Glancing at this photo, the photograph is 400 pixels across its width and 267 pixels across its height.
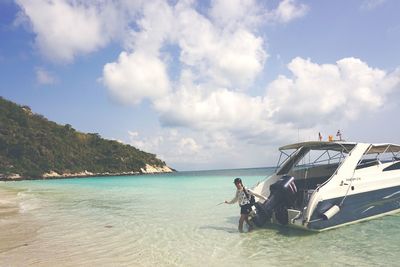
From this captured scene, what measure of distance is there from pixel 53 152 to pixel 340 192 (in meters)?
97.7

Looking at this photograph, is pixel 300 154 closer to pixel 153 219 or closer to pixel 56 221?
pixel 153 219

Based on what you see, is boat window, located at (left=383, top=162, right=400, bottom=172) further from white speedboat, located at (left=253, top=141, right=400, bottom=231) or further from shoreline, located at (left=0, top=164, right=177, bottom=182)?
shoreline, located at (left=0, top=164, right=177, bottom=182)

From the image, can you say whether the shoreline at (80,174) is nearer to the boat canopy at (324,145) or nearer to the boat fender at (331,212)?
the boat canopy at (324,145)

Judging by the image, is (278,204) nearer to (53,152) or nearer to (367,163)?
(367,163)

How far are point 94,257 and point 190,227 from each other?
4.35m

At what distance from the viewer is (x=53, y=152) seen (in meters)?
97.3

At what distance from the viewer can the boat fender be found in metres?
9.65

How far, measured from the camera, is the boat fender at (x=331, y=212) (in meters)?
9.65

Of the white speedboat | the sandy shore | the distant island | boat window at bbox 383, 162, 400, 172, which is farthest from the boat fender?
the distant island

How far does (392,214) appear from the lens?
11844 millimetres

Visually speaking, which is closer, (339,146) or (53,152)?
(339,146)

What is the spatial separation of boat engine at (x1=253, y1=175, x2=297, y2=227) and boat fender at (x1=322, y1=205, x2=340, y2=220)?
1064 mm

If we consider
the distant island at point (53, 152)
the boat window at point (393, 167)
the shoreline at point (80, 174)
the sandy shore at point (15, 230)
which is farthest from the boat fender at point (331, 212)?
the distant island at point (53, 152)

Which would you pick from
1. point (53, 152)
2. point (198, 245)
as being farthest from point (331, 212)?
point (53, 152)
